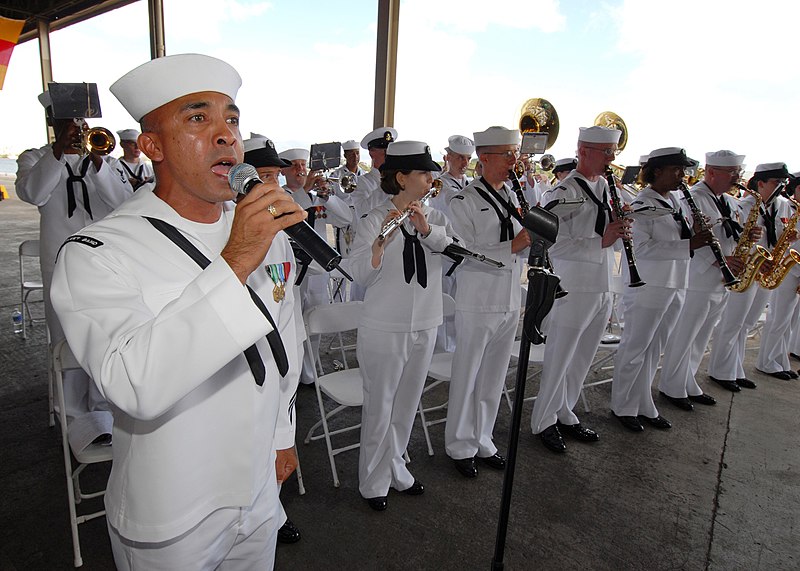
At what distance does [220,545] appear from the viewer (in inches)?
56.8

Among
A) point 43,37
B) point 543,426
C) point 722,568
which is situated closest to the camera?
point 722,568

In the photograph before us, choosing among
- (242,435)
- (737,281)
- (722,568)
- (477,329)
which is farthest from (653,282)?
(242,435)

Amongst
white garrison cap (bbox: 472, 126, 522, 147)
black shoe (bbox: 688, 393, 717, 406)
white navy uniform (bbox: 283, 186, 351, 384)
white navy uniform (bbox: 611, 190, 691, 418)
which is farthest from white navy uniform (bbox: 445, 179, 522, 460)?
black shoe (bbox: 688, 393, 717, 406)

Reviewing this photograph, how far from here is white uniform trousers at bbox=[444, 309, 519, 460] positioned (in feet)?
11.9

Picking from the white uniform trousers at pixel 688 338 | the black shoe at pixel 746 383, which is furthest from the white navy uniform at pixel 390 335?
the black shoe at pixel 746 383

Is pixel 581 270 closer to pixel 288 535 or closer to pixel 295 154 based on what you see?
pixel 288 535

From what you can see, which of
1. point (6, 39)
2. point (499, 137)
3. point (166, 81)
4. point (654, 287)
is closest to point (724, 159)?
point (654, 287)

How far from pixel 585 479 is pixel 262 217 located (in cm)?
357

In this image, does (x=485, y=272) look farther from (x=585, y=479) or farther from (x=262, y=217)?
(x=262, y=217)

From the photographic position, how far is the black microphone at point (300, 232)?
3.98 feet

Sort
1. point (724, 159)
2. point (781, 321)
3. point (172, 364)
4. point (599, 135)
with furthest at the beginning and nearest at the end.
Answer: point (781, 321)
point (724, 159)
point (599, 135)
point (172, 364)

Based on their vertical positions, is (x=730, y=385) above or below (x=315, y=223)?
below

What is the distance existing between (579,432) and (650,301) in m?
1.37

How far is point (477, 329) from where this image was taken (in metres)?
3.61
